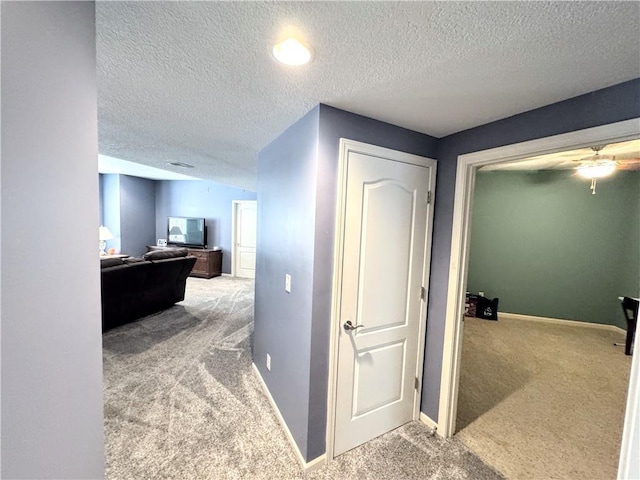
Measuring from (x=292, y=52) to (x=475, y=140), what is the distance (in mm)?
1348

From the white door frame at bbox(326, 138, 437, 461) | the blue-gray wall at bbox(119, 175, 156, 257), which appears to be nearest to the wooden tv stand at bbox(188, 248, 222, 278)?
the blue-gray wall at bbox(119, 175, 156, 257)

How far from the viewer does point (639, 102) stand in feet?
3.56

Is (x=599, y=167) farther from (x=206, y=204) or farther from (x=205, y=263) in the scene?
(x=206, y=204)

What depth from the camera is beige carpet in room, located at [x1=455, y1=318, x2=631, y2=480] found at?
1.73 m

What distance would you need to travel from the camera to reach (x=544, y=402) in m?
2.32

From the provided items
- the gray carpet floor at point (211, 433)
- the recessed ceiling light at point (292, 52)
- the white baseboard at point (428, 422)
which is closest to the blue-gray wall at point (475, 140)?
the white baseboard at point (428, 422)

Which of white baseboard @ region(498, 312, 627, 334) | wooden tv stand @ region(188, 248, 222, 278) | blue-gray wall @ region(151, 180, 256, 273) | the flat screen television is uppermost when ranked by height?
blue-gray wall @ region(151, 180, 256, 273)

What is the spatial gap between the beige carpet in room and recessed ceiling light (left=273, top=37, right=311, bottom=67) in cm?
257

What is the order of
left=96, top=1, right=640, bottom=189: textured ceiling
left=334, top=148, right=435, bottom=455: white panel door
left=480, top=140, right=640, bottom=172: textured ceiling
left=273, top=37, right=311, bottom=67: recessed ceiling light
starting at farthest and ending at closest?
1. left=480, top=140, right=640, bottom=172: textured ceiling
2. left=334, top=148, right=435, bottom=455: white panel door
3. left=273, top=37, right=311, bottom=67: recessed ceiling light
4. left=96, top=1, right=640, bottom=189: textured ceiling

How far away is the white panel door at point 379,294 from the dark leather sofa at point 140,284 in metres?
2.97

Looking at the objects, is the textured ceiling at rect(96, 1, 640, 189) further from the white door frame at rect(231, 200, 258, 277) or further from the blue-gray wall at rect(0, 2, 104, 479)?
the white door frame at rect(231, 200, 258, 277)

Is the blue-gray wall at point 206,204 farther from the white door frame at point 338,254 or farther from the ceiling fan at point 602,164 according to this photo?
the ceiling fan at point 602,164

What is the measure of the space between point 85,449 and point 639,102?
2319 mm

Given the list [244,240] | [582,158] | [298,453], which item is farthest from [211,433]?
[244,240]
